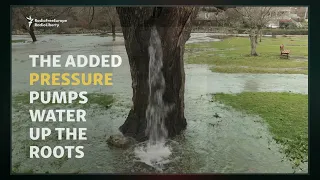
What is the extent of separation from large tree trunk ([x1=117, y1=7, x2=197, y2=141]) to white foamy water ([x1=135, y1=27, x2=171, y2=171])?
56 mm

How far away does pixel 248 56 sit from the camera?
6.58 m

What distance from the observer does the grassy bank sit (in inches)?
257

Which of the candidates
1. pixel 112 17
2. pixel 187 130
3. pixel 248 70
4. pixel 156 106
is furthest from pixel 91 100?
pixel 248 70

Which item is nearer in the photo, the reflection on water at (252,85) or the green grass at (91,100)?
the green grass at (91,100)

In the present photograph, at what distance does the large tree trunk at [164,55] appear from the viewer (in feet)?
21.0

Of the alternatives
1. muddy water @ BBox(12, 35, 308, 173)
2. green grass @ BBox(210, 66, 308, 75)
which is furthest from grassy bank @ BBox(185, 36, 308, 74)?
muddy water @ BBox(12, 35, 308, 173)

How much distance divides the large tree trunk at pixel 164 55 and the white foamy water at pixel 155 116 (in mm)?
56

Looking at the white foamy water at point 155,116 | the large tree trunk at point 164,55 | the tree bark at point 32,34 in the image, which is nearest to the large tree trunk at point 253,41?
the large tree trunk at point 164,55

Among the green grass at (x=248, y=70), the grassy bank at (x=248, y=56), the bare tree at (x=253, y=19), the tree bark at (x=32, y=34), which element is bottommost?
the green grass at (x=248, y=70)

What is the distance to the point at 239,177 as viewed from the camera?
653 centimetres

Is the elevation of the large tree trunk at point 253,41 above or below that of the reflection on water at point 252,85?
above

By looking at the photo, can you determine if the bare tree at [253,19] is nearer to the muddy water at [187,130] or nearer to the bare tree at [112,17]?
the muddy water at [187,130]

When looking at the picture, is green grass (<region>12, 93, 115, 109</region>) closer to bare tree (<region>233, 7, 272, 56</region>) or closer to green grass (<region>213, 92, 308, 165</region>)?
green grass (<region>213, 92, 308, 165</region>)
